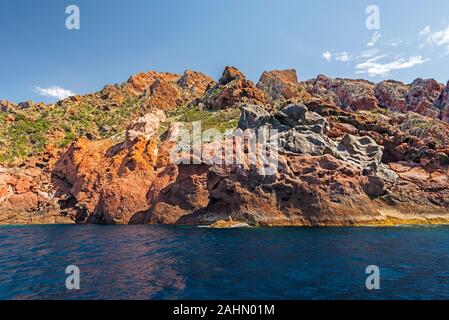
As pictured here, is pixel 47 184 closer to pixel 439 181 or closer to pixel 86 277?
pixel 86 277

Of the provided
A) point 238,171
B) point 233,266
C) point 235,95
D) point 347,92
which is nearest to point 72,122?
point 235,95

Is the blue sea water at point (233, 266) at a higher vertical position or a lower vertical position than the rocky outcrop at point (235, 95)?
lower

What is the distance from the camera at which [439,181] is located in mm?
52500

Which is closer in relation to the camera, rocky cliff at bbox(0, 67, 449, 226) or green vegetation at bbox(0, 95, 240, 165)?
rocky cliff at bbox(0, 67, 449, 226)

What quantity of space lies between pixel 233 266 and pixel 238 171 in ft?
95.9

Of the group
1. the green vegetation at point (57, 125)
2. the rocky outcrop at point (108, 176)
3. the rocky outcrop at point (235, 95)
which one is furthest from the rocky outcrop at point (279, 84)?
the rocky outcrop at point (108, 176)

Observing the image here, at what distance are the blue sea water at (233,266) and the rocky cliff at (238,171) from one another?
11634mm

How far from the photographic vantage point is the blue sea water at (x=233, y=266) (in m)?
17.2

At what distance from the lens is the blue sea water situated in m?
17.2

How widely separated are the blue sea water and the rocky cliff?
11.6 m
